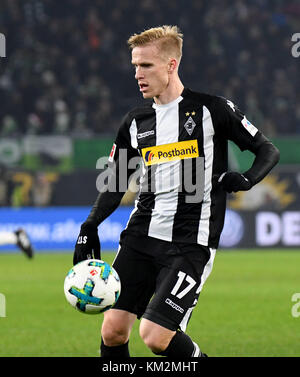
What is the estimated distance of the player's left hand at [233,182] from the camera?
486cm

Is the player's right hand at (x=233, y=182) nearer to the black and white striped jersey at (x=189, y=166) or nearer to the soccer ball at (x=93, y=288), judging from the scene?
the black and white striped jersey at (x=189, y=166)

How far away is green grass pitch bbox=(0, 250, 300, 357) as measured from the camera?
7113 mm

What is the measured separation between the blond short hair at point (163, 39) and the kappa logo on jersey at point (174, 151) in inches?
21.7

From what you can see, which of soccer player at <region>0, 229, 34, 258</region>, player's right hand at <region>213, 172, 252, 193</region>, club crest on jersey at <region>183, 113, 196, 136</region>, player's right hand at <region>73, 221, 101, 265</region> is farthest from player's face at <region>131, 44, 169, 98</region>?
soccer player at <region>0, 229, 34, 258</region>

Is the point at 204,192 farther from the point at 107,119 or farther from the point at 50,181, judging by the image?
the point at 107,119

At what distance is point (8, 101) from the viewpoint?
20844 millimetres

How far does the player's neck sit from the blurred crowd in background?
1473 cm

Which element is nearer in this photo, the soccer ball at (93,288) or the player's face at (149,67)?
the soccer ball at (93,288)

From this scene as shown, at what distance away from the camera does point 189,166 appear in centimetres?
520

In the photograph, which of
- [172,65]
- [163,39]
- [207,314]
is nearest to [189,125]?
[172,65]

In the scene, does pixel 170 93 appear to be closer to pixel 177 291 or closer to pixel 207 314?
pixel 177 291

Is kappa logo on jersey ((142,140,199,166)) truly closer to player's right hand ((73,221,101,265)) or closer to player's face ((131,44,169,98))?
player's face ((131,44,169,98))

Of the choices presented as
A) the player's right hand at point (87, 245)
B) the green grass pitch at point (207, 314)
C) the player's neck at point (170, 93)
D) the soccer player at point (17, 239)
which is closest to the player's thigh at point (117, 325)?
the player's right hand at point (87, 245)
